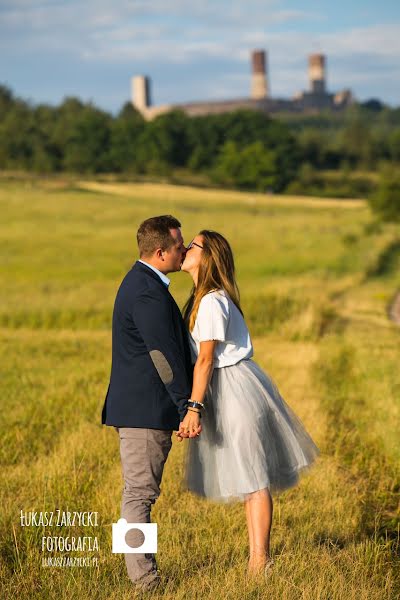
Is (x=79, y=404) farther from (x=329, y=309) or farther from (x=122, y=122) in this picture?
(x=122, y=122)

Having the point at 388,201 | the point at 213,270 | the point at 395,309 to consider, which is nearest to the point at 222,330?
the point at 213,270

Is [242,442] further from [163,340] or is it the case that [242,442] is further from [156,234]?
[156,234]

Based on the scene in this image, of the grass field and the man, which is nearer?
the man

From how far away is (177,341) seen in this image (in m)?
5.80

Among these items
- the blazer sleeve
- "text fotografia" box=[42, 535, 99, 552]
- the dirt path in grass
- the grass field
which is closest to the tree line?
the grass field

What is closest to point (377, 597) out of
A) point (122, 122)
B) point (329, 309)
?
point (329, 309)

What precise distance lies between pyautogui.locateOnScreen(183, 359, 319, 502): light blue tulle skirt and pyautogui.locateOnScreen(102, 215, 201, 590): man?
10.8 inches

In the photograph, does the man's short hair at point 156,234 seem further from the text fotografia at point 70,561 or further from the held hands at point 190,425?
the text fotografia at point 70,561

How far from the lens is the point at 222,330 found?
19.4ft

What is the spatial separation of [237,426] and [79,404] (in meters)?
6.39

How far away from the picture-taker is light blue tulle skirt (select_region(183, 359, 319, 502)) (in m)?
5.97

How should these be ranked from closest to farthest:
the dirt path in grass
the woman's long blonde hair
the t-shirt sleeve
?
the t-shirt sleeve → the woman's long blonde hair → the dirt path in grass

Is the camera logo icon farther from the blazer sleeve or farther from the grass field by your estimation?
the blazer sleeve

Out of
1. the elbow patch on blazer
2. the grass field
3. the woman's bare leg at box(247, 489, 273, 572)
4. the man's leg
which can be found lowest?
the grass field
